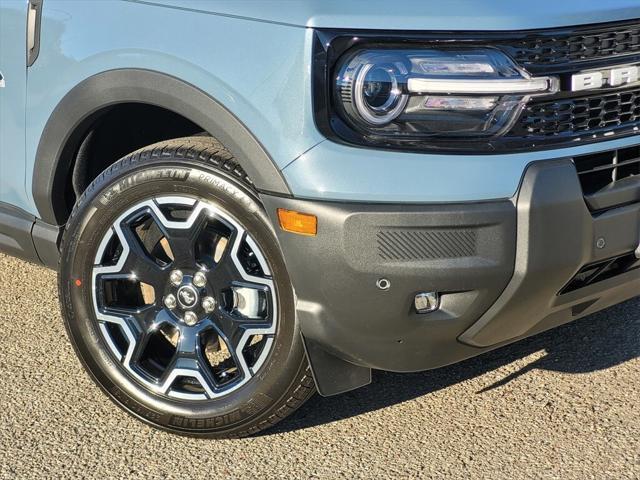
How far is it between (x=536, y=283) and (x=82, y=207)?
4.68 ft

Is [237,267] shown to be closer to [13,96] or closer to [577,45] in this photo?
[13,96]

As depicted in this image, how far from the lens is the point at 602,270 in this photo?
2914mm

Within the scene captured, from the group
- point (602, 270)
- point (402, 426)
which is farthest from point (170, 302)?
point (602, 270)

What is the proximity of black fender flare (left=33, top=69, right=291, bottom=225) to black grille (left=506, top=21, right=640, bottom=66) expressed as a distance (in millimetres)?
724

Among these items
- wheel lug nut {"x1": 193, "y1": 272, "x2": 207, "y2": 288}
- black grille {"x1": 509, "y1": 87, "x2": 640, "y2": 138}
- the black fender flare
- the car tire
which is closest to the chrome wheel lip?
the car tire

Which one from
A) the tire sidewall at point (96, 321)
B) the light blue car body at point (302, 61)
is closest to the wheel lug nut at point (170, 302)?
the tire sidewall at point (96, 321)

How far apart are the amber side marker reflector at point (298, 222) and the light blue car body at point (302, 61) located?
6 cm

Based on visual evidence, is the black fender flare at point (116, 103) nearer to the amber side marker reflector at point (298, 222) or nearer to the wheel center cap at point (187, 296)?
the amber side marker reflector at point (298, 222)

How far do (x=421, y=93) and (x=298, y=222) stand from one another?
469mm

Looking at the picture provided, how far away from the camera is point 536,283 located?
2664 millimetres

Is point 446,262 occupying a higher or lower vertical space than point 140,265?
higher

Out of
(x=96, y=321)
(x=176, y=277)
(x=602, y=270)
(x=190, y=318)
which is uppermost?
(x=602, y=270)

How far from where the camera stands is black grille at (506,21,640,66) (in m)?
2.61

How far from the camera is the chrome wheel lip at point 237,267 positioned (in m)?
2.93
